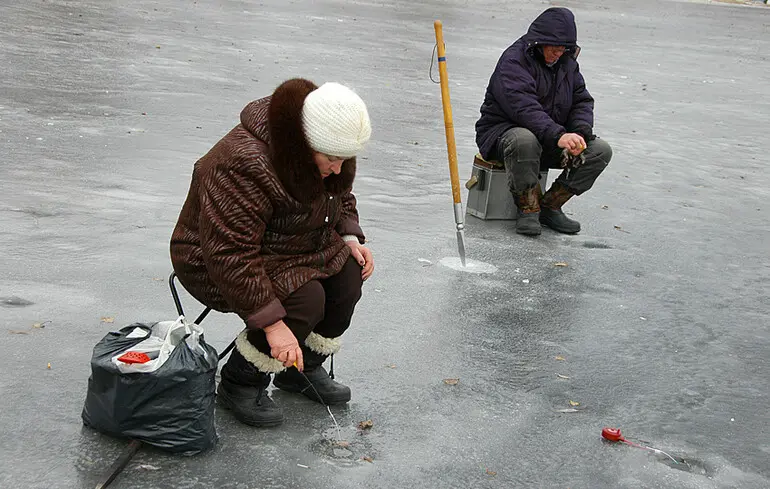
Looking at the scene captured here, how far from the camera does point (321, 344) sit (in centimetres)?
425

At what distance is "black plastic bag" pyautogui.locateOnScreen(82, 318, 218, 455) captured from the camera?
142 inches

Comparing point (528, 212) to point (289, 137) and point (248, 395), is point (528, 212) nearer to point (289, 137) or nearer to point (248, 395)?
point (248, 395)

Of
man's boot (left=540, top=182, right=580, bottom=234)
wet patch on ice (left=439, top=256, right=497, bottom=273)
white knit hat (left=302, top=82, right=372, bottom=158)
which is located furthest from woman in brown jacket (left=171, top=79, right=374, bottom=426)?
man's boot (left=540, top=182, right=580, bottom=234)

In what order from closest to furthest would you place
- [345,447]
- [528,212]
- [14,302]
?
[345,447]
[14,302]
[528,212]

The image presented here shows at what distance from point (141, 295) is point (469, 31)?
14.7 m

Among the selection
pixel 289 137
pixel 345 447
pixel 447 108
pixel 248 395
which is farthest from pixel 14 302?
pixel 447 108

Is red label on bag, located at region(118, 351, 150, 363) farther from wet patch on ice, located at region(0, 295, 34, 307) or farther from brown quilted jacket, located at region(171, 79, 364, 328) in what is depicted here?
wet patch on ice, located at region(0, 295, 34, 307)

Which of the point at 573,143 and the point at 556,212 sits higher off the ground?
the point at 573,143

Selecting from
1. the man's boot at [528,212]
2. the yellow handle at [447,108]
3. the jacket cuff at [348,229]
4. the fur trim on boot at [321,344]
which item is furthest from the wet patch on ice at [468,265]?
the fur trim on boot at [321,344]

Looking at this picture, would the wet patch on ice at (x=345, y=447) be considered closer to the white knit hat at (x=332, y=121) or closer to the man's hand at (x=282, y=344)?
the man's hand at (x=282, y=344)

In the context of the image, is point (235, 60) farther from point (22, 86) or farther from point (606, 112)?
point (606, 112)

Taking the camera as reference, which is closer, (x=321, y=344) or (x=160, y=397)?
(x=160, y=397)

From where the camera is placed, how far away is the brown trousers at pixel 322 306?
3.91m

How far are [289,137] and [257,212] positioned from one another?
0.29m
